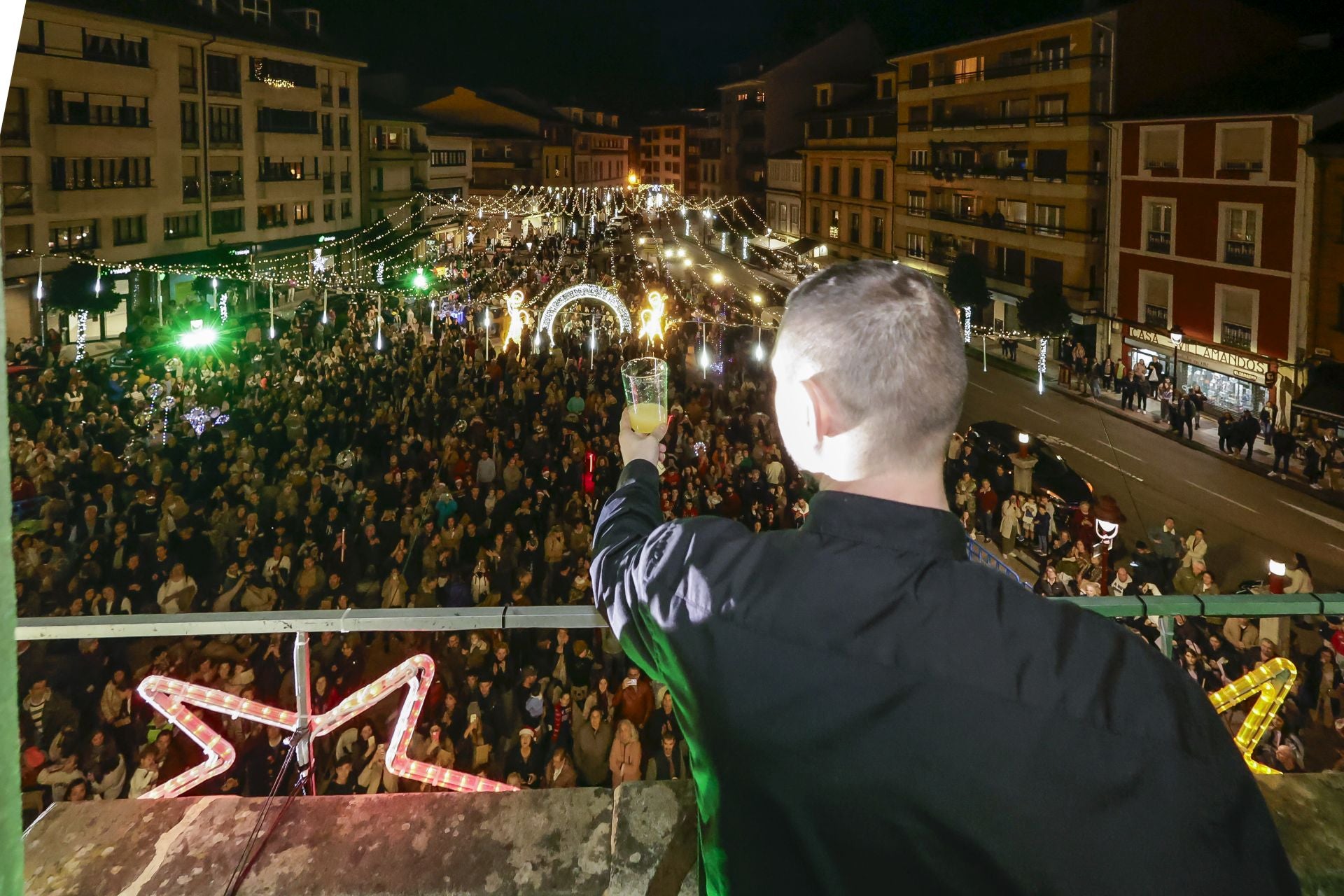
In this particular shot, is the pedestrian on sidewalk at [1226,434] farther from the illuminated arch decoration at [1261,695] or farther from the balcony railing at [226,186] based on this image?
the balcony railing at [226,186]

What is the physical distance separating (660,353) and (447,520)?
12.7 metres

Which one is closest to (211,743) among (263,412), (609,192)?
(263,412)

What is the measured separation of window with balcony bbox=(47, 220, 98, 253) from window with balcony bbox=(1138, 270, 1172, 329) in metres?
30.7

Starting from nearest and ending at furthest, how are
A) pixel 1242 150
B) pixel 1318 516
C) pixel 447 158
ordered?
pixel 1318 516
pixel 1242 150
pixel 447 158

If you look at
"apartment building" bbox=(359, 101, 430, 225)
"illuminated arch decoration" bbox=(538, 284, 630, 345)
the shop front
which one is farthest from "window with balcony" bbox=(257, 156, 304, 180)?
the shop front

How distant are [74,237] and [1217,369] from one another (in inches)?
1254

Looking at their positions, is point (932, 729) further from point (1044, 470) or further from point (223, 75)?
point (223, 75)

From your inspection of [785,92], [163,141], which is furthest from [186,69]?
[785,92]

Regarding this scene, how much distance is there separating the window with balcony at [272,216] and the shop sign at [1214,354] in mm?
31773

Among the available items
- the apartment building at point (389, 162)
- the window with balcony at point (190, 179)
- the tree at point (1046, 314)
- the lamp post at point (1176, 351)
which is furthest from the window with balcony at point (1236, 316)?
the apartment building at point (389, 162)

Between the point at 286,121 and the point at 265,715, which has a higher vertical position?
the point at 286,121

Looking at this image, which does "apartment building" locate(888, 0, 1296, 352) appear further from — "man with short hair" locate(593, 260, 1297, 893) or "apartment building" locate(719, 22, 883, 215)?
"man with short hair" locate(593, 260, 1297, 893)

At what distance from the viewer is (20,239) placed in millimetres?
27531

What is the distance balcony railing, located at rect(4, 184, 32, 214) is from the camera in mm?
27094
